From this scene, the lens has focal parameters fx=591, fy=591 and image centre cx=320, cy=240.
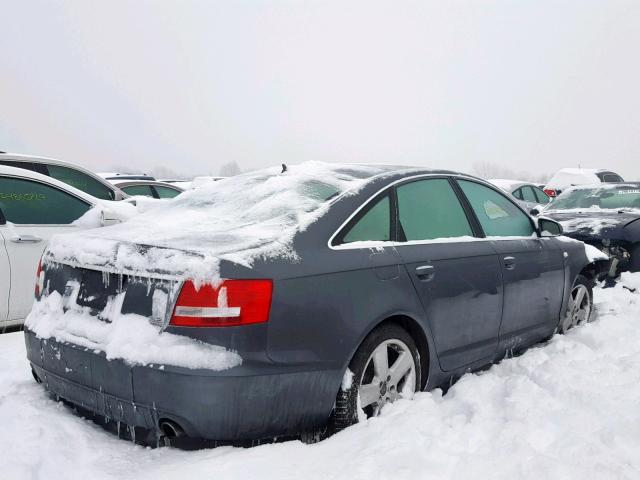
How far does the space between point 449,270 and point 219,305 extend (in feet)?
5.11

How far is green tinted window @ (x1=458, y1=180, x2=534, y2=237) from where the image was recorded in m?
4.05

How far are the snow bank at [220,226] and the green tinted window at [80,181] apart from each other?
165 inches

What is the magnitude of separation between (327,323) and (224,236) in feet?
2.04

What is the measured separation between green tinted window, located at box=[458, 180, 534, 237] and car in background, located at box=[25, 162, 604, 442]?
0.21 metres

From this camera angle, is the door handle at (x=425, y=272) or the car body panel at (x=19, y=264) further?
the car body panel at (x=19, y=264)

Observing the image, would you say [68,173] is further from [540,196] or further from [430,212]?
[540,196]

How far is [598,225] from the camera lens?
6.80m

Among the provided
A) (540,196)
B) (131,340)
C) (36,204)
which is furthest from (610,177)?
(131,340)

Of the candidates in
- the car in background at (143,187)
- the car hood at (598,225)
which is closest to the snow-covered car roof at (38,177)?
the car hood at (598,225)

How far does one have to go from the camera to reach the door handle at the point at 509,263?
3.98m

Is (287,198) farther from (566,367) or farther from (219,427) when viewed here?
(566,367)

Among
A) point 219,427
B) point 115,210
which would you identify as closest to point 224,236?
point 219,427

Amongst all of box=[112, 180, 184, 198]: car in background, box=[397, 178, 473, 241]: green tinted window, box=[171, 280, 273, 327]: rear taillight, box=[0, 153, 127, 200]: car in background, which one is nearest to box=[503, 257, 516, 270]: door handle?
box=[397, 178, 473, 241]: green tinted window

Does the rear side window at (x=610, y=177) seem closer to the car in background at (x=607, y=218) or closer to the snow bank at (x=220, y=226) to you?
the car in background at (x=607, y=218)
